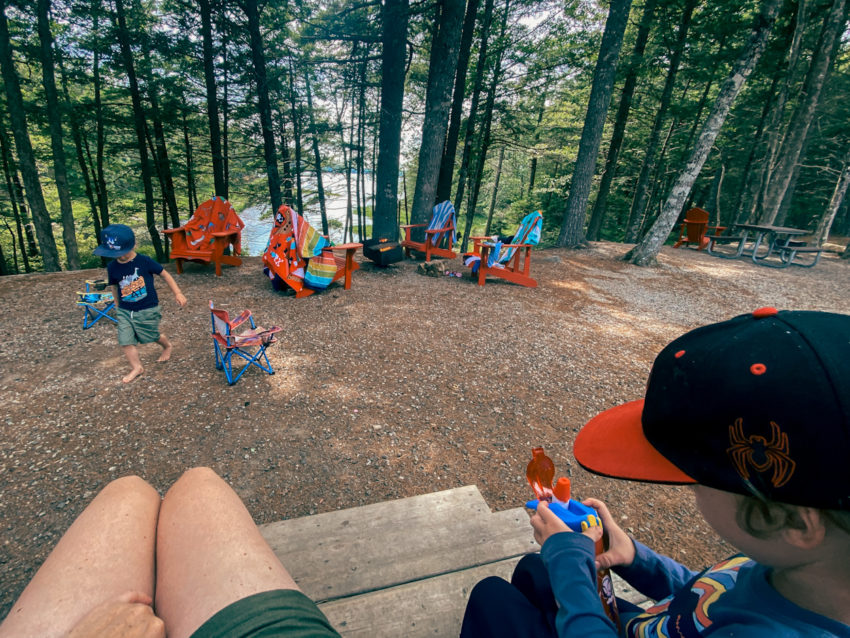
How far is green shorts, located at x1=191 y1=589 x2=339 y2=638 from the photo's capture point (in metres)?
0.83

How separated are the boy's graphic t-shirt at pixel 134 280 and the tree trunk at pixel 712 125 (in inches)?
340

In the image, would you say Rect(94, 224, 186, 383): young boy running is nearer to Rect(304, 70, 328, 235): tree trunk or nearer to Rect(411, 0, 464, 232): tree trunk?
Rect(411, 0, 464, 232): tree trunk

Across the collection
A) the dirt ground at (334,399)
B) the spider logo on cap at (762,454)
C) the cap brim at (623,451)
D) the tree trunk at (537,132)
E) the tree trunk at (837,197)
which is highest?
the tree trunk at (537,132)

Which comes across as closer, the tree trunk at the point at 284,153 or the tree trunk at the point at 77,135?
the tree trunk at the point at 77,135

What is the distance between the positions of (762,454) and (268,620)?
104cm

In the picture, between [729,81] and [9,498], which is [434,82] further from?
[9,498]

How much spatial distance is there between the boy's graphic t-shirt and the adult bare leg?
2.75 m

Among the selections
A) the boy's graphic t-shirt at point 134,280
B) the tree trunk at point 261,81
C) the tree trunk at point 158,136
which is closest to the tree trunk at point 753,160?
the tree trunk at point 261,81

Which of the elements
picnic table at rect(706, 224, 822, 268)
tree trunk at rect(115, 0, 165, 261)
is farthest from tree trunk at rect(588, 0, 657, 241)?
tree trunk at rect(115, 0, 165, 261)

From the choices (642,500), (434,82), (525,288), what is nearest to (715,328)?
(642,500)

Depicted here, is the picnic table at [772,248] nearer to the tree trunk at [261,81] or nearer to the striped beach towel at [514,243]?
the striped beach towel at [514,243]

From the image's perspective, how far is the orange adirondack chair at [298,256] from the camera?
542cm

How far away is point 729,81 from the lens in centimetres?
645

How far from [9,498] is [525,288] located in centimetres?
632
